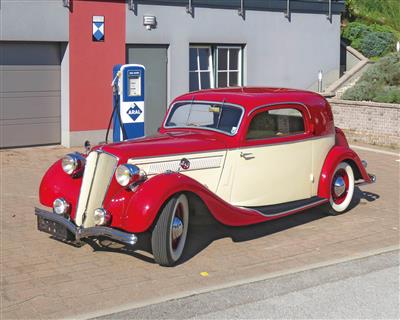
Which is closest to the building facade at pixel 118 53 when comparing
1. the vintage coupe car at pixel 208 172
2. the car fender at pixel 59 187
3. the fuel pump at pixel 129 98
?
the fuel pump at pixel 129 98

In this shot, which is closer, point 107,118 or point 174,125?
point 174,125

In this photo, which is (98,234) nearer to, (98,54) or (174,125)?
(174,125)

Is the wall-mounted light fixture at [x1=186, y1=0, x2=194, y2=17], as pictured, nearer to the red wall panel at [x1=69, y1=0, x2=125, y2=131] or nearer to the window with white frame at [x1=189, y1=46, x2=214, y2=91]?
the window with white frame at [x1=189, y1=46, x2=214, y2=91]

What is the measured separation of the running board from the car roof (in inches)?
46.1

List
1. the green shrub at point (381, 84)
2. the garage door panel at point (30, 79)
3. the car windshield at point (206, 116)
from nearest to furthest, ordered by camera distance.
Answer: the car windshield at point (206, 116), the garage door panel at point (30, 79), the green shrub at point (381, 84)

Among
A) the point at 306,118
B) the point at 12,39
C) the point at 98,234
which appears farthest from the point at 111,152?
the point at 12,39

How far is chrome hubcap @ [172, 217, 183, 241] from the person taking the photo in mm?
6914

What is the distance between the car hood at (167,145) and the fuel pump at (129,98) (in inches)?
98.6

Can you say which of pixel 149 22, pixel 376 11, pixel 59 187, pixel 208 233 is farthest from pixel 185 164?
pixel 376 11

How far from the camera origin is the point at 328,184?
8797 mm

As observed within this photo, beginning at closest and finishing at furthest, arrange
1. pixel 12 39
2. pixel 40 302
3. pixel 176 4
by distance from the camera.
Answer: pixel 40 302, pixel 12 39, pixel 176 4

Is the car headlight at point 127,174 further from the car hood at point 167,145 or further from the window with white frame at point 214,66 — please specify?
the window with white frame at point 214,66

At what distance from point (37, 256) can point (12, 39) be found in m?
6.91

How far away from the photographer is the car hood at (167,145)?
6.99m
